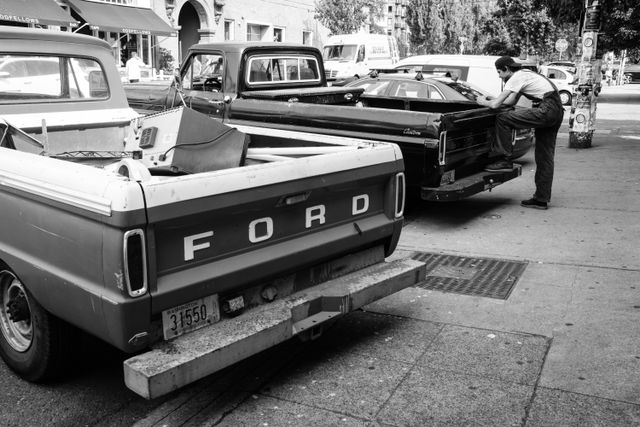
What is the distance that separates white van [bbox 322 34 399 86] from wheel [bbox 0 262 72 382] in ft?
81.7

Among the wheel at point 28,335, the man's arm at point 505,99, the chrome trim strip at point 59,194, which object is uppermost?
the man's arm at point 505,99

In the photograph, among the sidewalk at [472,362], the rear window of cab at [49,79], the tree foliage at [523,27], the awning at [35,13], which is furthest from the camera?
the tree foliage at [523,27]

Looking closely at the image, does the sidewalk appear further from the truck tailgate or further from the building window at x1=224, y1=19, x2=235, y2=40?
the building window at x1=224, y1=19, x2=235, y2=40

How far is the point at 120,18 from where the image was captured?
87.1 feet

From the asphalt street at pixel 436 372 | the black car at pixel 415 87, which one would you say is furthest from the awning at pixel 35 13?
the asphalt street at pixel 436 372

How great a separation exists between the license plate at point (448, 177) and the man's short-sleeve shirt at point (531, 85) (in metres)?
1.46

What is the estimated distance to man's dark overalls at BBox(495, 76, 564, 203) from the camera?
8.17m

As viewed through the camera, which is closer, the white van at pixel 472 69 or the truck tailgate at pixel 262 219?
the truck tailgate at pixel 262 219

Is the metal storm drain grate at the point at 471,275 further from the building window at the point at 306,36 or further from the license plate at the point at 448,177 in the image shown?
the building window at the point at 306,36

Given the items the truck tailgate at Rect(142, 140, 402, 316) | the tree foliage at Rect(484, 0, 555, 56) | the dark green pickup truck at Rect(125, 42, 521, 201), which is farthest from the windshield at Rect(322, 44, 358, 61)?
the truck tailgate at Rect(142, 140, 402, 316)

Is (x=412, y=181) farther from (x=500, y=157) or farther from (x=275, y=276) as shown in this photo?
(x=275, y=276)

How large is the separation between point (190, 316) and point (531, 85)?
20.2 feet

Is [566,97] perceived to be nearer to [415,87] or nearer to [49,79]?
[415,87]

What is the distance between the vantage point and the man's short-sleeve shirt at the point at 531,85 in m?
8.25
